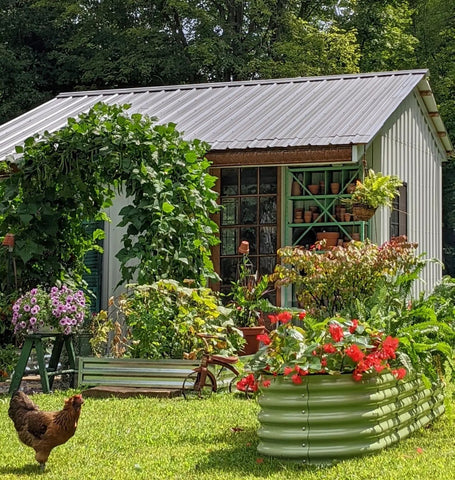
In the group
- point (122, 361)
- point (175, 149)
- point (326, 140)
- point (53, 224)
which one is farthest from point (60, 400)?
point (326, 140)

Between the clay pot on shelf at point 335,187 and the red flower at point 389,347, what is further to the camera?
the clay pot on shelf at point 335,187

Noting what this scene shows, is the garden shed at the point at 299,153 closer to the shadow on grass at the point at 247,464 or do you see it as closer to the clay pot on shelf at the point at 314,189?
the clay pot on shelf at the point at 314,189

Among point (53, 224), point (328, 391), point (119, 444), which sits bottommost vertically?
point (119, 444)

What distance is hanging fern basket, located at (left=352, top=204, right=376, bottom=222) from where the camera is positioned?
1163 cm

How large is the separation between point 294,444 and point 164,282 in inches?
157

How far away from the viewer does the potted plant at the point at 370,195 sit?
11562 mm

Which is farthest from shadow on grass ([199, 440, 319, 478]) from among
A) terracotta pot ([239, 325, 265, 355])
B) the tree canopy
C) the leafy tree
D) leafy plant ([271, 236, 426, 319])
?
the leafy tree

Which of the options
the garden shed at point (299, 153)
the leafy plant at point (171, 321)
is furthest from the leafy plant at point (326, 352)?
the garden shed at point (299, 153)

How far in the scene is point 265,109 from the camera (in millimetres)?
14477

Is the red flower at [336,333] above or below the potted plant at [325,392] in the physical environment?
above

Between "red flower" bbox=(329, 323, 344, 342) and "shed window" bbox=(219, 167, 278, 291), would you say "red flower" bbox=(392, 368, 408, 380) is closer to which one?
"red flower" bbox=(329, 323, 344, 342)

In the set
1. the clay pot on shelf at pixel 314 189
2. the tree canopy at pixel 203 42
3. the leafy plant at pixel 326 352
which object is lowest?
the leafy plant at pixel 326 352

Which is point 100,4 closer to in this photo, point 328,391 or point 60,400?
point 60,400

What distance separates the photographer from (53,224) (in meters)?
10.7
